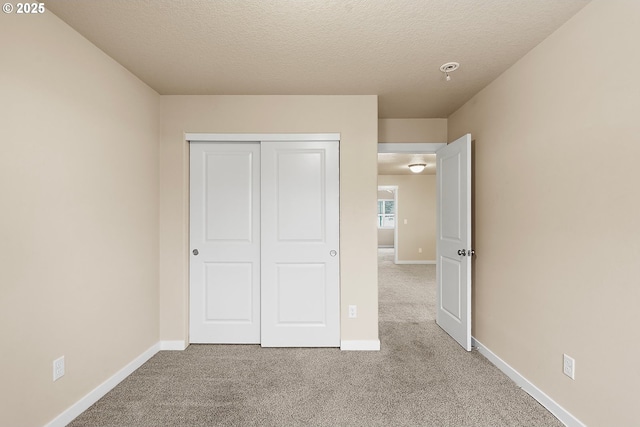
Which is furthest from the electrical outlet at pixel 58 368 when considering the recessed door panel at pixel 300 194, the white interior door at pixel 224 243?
the recessed door panel at pixel 300 194

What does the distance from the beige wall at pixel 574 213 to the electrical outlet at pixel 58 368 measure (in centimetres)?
311

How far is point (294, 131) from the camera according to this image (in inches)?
110

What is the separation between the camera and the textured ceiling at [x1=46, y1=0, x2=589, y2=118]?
160 cm

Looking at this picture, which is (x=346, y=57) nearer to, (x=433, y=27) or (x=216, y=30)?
(x=433, y=27)

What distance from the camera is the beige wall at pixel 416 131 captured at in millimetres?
3541

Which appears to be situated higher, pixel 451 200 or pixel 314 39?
pixel 314 39

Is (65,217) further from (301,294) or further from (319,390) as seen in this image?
(319,390)

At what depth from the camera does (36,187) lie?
1583 mm

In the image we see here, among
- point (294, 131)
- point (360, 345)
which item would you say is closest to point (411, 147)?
point (294, 131)

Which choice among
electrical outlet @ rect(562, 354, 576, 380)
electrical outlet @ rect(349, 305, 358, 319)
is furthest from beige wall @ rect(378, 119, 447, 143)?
electrical outlet @ rect(562, 354, 576, 380)

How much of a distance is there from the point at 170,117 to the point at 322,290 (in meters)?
2.28

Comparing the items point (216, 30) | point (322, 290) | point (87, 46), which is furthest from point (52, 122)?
point (322, 290)

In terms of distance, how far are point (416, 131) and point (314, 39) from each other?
2085 millimetres

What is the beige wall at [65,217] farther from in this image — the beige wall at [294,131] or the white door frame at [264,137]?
the white door frame at [264,137]
